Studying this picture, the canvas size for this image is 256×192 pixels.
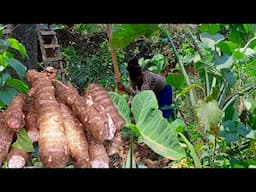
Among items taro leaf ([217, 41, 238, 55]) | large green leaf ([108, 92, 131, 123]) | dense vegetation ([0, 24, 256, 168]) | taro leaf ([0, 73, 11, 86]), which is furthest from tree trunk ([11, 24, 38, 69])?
large green leaf ([108, 92, 131, 123])

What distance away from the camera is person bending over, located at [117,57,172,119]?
2.07 metres

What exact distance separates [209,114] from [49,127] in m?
0.65

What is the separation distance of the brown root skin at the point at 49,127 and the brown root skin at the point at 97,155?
0.21 ft

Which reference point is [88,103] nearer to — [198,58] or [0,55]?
[0,55]

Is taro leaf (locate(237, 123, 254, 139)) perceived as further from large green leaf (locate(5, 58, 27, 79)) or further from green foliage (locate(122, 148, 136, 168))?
large green leaf (locate(5, 58, 27, 79))

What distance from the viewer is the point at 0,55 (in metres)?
1.52

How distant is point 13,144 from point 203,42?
1.07m

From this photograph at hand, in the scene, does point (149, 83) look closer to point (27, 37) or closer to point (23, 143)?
point (27, 37)

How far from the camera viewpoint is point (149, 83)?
2.23 metres

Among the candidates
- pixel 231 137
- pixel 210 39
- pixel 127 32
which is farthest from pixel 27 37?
pixel 231 137

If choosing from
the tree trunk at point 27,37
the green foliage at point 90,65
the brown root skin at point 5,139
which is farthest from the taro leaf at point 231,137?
the green foliage at point 90,65

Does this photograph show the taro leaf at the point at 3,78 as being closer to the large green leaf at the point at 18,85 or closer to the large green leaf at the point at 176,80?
the large green leaf at the point at 18,85

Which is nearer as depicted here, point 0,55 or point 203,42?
point 0,55
